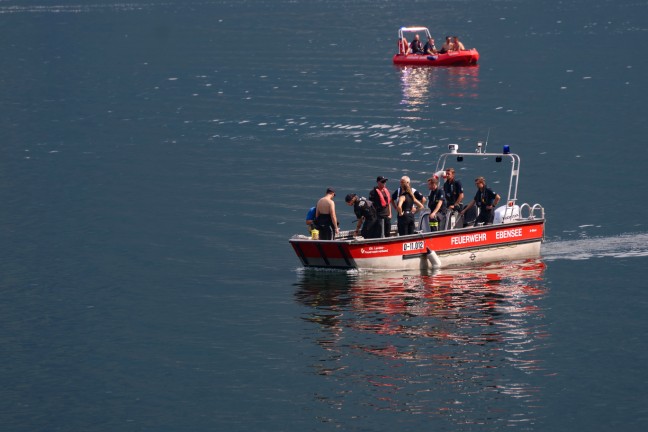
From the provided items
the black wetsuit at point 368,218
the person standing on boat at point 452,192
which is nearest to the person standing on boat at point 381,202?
the black wetsuit at point 368,218

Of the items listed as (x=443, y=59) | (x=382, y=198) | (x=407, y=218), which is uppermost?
(x=443, y=59)

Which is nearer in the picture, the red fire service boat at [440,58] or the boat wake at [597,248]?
the boat wake at [597,248]

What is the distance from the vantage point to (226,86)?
75.6 meters

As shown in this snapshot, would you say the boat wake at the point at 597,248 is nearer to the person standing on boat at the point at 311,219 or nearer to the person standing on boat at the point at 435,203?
the person standing on boat at the point at 435,203

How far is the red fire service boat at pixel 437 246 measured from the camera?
3262 centimetres

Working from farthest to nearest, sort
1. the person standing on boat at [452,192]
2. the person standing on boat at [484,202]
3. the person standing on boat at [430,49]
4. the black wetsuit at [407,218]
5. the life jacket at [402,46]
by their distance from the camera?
the life jacket at [402,46], the person standing on boat at [430,49], the person standing on boat at [484,202], the person standing on boat at [452,192], the black wetsuit at [407,218]

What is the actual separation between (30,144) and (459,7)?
8815 centimetres

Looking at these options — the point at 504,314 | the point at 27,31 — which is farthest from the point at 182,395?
the point at 27,31

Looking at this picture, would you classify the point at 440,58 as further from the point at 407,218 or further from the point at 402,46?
the point at 407,218

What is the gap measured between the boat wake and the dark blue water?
→ 13 centimetres

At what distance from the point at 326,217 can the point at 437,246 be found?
354 centimetres

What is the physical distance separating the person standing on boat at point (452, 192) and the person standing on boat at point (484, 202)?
1.16ft

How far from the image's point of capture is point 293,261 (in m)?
36.0

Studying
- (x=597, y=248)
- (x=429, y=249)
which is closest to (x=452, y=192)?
(x=429, y=249)
